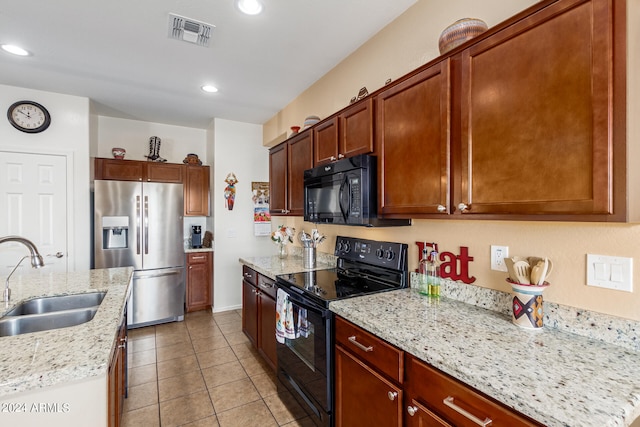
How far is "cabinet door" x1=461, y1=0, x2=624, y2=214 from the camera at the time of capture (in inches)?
36.1

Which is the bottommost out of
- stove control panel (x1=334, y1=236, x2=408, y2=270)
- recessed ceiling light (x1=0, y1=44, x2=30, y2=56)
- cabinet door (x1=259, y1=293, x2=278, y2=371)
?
cabinet door (x1=259, y1=293, x2=278, y2=371)

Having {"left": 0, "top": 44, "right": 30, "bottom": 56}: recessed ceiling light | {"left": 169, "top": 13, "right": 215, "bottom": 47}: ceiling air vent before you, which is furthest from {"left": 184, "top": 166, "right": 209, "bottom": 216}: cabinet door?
{"left": 169, "top": 13, "right": 215, "bottom": 47}: ceiling air vent

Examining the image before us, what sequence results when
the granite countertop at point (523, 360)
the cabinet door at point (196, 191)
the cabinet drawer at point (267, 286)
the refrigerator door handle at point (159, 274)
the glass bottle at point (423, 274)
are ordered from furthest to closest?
1. the cabinet door at point (196, 191)
2. the refrigerator door handle at point (159, 274)
3. the cabinet drawer at point (267, 286)
4. the glass bottle at point (423, 274)
5. the granite countertop at point (523, 360)

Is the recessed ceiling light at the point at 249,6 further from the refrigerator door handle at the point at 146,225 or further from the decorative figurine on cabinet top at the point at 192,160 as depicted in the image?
the decorative figurine on cabinet top at the point at 192,160

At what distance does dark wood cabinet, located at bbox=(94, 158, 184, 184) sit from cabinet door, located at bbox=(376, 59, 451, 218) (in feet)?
11.2

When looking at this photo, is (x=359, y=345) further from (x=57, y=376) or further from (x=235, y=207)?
(x=235, y=207)

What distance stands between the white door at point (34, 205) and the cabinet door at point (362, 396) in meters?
3.43

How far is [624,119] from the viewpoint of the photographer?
0.87m

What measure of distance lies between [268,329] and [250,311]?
1.66 feet

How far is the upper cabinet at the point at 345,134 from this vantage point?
1896 millimetres

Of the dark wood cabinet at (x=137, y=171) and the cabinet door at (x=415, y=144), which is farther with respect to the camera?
the dark wood cabinet at (x=137, y=171)

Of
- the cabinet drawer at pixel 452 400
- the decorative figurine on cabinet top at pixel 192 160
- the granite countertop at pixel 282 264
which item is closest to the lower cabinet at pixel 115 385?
the granite countertop at pixel 282 264

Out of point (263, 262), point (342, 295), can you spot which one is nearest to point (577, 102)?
point (342, 295)

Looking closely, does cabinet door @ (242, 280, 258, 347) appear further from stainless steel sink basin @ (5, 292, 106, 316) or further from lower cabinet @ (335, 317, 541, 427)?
lower cabinet @ (335, 317, 541, 427)
